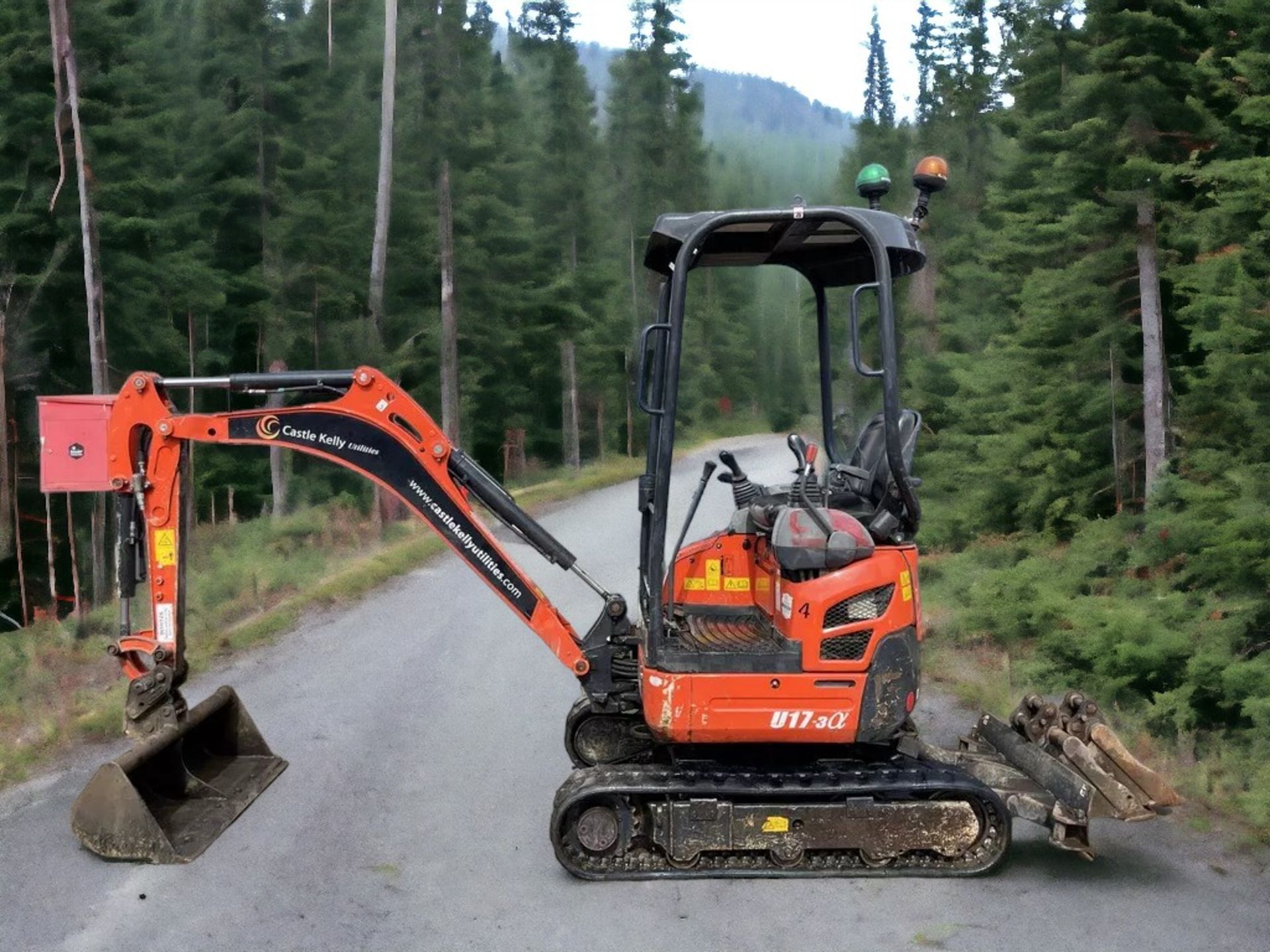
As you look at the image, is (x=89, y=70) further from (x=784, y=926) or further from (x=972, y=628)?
(x=784, y=926)

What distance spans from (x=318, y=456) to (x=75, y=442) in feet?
4.65

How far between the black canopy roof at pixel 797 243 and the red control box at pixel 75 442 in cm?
333

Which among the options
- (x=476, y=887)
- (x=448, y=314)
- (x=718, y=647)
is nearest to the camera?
(x=476, y=887)

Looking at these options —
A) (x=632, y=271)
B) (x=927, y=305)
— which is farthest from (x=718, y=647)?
(x=632, y=271)

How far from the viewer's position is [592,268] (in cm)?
3553

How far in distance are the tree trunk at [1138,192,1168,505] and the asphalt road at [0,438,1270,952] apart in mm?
5219

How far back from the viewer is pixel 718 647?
6.23 metres

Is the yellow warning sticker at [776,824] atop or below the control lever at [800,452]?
below

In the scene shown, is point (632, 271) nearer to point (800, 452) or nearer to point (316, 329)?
point (316, 329)

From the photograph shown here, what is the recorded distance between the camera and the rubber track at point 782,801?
19.4ft

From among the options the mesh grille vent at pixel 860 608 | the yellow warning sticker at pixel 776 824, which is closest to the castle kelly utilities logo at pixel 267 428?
the mesh grille vent at pixel 860 608

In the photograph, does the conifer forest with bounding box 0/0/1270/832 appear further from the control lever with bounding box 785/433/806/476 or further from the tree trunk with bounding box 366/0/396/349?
the control lever with bounding box 785/433/806/476

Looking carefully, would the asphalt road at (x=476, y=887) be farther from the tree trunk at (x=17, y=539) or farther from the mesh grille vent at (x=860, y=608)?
the tree trunk at (x=17, y=539)

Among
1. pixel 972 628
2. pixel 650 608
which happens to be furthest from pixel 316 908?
pixel 972 628
